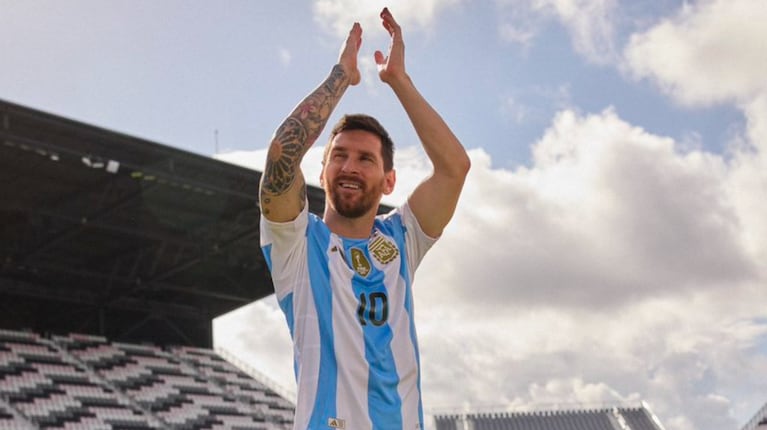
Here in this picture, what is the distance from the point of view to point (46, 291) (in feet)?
89.6

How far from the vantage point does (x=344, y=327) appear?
2979mm

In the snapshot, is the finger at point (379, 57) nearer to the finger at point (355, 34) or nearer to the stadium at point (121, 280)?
the finger at point (355, 34)

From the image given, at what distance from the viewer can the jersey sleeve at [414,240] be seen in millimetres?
3381

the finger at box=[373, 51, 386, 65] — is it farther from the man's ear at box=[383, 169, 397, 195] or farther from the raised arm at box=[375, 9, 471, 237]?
the man's ear at box=[383, 169, 397, 195]

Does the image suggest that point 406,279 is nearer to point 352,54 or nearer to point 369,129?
point 369,129

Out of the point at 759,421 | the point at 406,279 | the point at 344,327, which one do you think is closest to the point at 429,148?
the point at 406,279

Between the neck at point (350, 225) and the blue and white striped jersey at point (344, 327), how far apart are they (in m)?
0.03

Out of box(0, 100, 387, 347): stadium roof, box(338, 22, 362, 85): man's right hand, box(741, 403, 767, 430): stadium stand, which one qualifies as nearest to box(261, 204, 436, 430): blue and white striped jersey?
box(338, 22, 362, 85): man's right hand

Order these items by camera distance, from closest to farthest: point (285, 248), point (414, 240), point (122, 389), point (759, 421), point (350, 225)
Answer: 1. point (285, 248)
2. point (350, 225)
3. point (414, 240)
4. point (122, 389)
5. point (759, 421)

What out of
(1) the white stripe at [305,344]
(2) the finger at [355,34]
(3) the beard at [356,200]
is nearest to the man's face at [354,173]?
(3) the beard at [356,200]

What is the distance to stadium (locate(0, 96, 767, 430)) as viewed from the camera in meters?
22.2

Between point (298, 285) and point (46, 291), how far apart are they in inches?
1026

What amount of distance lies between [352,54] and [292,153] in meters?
0.54

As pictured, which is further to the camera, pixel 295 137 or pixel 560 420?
pixel 560 420
